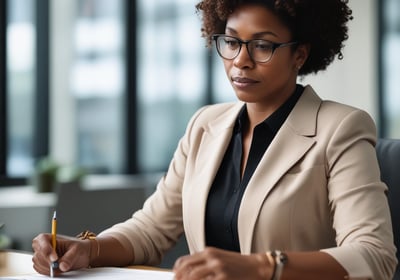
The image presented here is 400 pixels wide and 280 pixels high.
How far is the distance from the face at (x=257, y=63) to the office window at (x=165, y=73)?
4.63 metres

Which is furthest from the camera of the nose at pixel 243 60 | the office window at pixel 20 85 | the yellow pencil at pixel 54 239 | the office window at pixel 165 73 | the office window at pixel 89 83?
the office window at pixel 165 73

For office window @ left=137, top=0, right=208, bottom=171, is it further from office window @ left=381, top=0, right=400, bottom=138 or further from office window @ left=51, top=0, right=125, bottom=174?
office window @ left=381, top=0, right=400, bottom=138

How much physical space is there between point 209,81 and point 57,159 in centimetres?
152

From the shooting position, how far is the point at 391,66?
723cm

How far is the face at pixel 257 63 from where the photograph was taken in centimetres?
199

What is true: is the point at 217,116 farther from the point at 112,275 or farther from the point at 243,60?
the point at 112,275

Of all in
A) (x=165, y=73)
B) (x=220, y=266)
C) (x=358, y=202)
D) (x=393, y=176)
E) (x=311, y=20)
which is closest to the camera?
(x=220, y=266)

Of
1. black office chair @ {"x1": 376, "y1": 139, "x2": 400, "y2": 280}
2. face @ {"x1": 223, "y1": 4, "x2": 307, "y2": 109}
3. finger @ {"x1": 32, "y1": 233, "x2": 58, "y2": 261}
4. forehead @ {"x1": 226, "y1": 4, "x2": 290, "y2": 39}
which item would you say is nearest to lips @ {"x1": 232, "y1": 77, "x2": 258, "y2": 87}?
face @ {"x1": 223, "y1": 4, "x2": 307, "y2": 109}

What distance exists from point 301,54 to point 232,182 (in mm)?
367

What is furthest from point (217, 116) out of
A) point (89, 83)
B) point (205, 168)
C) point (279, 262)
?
point (89, 83)

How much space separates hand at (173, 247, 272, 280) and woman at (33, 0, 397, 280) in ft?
0.67

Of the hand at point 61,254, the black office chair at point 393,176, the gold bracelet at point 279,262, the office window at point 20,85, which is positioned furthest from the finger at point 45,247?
the office window at point 20,85

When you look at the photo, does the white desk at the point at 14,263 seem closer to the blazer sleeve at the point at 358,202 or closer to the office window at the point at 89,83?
the blazer sleeve at the point at 358,202

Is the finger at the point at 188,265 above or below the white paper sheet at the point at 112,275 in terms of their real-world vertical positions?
above
